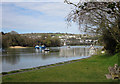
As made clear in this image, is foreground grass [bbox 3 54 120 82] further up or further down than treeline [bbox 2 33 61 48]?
further down

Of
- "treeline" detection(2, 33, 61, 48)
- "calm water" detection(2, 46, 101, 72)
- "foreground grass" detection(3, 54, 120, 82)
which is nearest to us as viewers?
"foreground grass" detection(3, 54, 120, 82)

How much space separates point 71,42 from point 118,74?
10637 cm

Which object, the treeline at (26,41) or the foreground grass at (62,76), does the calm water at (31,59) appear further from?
the treeline at (26,41)

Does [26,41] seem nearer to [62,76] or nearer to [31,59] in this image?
[31,59]

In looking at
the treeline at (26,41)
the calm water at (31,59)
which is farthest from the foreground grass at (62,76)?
the treeline at (26,41)

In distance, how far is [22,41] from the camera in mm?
86312

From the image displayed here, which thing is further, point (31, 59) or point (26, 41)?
point (26, 41)

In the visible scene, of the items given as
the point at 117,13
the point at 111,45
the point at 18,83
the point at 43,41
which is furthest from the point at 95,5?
the point at 43,41

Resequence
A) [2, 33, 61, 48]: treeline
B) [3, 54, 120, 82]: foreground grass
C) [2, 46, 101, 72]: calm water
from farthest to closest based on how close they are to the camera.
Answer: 1. [2, 33, 61, 48]: treeline
2. [2, 46, 101, 72]: calm water
3. [3, 54, 120, 82]: foreground grass

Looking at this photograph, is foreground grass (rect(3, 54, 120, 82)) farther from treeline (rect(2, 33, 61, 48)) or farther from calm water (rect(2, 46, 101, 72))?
treeline (rect(2, 33, 61, 48))

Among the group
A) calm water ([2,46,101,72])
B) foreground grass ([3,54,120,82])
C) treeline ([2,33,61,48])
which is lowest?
calm water ([2,46,101,72])

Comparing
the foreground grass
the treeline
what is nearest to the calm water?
the foreground grass

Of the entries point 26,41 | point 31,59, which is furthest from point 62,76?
point 26,41

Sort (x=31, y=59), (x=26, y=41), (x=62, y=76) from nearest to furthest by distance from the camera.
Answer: (x=62, y=76), (x=31, y=59), (x=26, y=41)
